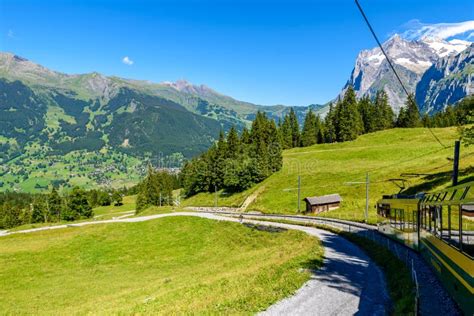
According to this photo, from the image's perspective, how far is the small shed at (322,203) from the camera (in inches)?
3022

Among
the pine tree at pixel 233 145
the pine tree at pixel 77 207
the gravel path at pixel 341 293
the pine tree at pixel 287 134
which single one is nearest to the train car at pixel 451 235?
the gravel path at pixel 341 293

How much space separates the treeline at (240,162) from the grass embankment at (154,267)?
4470 centimetres

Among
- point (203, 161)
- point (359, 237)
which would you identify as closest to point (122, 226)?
point (359, 237)

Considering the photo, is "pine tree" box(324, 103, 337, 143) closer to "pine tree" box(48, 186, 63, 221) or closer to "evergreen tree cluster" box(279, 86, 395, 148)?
"evergreen tree cluster" box(279, 86, 395, 148)

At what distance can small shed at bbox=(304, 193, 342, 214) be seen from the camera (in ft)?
252

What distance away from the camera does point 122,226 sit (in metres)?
64.6

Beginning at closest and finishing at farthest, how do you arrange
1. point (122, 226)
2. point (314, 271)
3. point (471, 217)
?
point (471, 217)
point (314, 271)
point (122, 226)

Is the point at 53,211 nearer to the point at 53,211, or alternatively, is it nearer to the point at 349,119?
the point at 53,211

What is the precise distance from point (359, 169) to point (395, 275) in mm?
76666

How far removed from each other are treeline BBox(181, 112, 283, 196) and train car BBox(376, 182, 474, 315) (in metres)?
85.2

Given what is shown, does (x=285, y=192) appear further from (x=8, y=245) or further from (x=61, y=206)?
(x=61, y=206)

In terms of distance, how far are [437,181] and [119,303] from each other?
200 ft

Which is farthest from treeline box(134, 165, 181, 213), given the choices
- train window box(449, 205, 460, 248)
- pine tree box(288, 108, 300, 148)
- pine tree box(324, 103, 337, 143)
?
train window box(449, 205, 460, 248)

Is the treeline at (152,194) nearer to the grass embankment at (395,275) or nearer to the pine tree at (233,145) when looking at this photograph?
the pine tree at (233,145)
